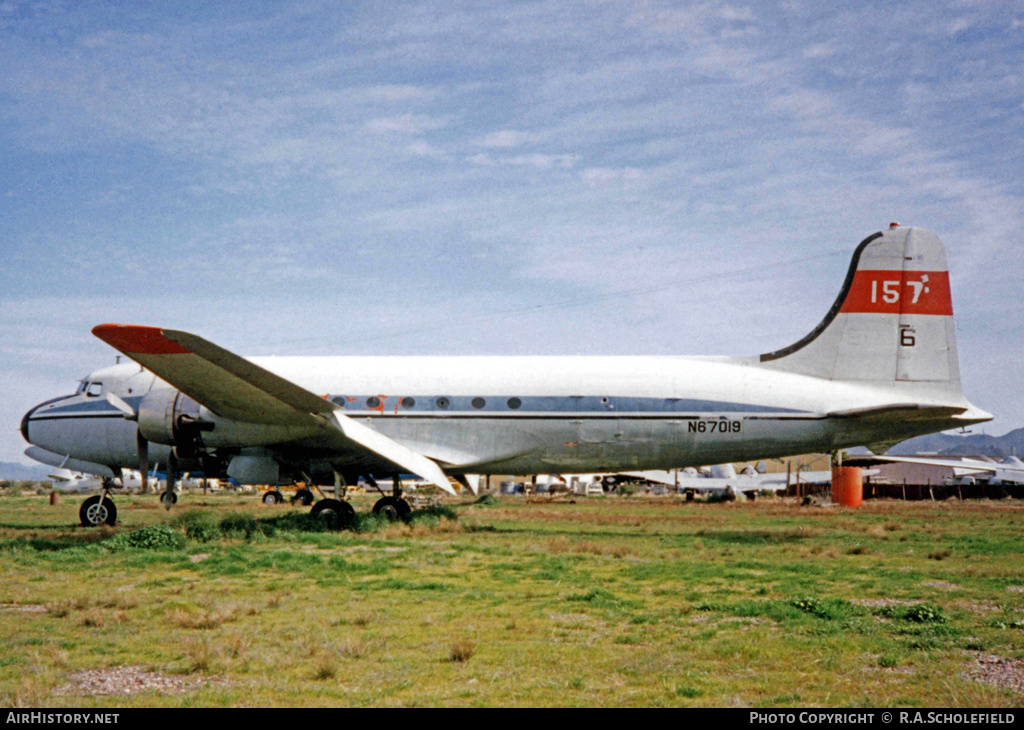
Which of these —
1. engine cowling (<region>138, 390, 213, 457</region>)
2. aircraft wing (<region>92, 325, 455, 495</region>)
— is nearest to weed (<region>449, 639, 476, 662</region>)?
aircraft wing (<region>92, 325, 455, 495</region>)

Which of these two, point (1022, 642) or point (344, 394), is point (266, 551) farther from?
point (1022, 642)

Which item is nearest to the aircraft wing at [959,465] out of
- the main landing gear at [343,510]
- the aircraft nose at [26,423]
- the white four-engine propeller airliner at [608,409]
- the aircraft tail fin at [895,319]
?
the aircraft tail fin at [895,319]

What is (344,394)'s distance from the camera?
22.7 m

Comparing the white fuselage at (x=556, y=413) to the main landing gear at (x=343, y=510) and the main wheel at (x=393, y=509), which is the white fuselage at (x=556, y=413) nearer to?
the main landing gear at (x=343, y=510)

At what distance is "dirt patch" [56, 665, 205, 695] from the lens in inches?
265

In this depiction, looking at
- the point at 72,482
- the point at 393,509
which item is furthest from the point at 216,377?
the point at 72,482

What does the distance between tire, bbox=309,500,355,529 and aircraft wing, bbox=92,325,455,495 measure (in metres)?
1.93

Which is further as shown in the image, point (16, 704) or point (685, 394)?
point (685, 394)

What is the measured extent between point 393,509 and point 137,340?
911 cm

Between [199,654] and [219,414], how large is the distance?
1322cm

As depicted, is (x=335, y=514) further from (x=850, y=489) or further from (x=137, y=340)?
(x=850, y=489)

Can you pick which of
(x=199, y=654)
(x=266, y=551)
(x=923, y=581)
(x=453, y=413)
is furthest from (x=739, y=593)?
(x=453, y=413)

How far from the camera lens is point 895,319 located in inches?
847
